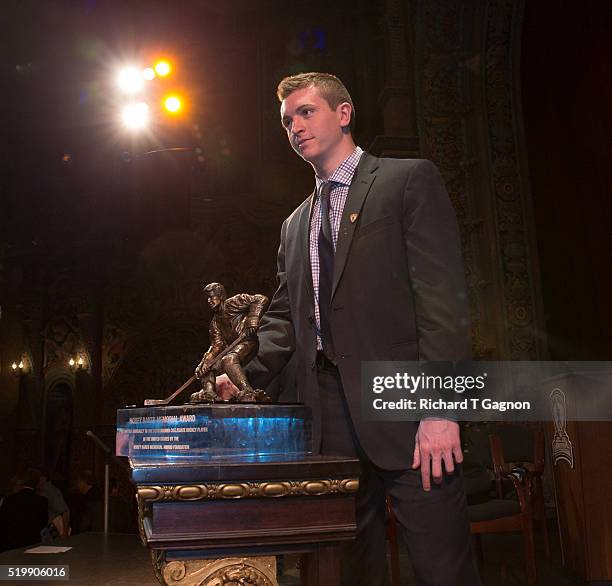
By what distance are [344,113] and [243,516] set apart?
1068 millimetres

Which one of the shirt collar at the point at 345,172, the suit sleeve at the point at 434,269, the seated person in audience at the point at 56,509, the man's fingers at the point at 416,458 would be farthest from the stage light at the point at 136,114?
the man's fingers at the point at 416,458

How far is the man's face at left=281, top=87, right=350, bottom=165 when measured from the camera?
65.3 inches

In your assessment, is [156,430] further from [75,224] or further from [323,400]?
[75,224]

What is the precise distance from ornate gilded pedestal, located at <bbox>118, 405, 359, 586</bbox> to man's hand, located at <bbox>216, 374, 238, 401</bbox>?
49 cm

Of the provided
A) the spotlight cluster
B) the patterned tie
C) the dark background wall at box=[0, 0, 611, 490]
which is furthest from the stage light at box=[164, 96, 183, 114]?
the patterned tie

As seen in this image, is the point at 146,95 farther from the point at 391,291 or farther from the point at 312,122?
the point at 391,291

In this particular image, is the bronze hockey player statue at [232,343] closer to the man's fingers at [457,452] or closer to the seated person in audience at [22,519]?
the man's fingers at [457,452]

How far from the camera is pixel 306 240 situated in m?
1.74

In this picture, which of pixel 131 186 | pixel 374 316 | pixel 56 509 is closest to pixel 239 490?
pixel 374 316

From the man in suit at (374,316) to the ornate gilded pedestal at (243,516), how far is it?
293mm

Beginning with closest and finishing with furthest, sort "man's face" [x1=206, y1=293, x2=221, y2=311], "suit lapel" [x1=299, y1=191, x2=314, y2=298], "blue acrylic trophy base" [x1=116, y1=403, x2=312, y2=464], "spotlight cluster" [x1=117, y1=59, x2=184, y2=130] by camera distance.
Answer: "blue acrylic trophy base" [x1=116, y1=403, x2=312, y2=464], "suit lapel" [x1=299, y1=191, x2=314, y2=298], "man's face" [x1=206, y1=293, x2=221, y2=311], "spotlight cluster" [x1=117, y1=59, x2=184, y2=130]

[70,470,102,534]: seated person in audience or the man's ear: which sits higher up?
the man's ear

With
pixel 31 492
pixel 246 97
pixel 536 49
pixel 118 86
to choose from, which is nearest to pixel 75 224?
pixel 118 86

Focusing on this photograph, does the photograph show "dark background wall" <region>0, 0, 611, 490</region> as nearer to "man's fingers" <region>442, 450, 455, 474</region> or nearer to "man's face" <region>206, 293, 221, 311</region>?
"man's face" <region>206, 293, 221, 311</region>
